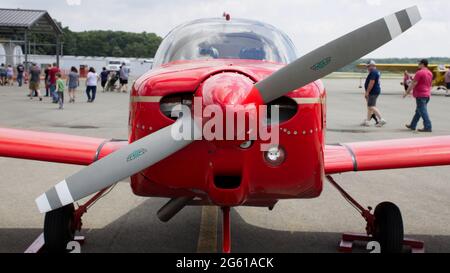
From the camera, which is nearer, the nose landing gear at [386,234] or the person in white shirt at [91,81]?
the nose landing gear at [386,234]

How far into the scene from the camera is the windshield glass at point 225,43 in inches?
180

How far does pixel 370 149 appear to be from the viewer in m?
4.77

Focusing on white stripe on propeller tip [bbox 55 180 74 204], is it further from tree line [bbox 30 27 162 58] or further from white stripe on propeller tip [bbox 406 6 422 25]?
tree line [bbox 30 27 162 58]

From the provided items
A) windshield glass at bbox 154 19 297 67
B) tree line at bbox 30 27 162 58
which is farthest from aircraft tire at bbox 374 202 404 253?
tree line at bbox 30 27 162 58

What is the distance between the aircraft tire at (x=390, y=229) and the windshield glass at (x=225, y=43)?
1476mm

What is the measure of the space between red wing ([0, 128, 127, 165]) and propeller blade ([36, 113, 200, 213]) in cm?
129

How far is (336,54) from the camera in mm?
3297

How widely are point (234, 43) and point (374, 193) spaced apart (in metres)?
3.42

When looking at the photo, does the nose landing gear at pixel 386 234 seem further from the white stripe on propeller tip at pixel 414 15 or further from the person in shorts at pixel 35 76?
the person in shorts at pixel 35 76

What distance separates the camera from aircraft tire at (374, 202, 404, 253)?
4.38m

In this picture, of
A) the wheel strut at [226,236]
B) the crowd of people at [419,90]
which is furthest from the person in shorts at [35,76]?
the wheel strut at [226,236]

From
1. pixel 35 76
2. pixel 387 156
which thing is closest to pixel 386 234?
pixel 387 156

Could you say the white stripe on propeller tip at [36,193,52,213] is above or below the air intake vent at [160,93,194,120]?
below
